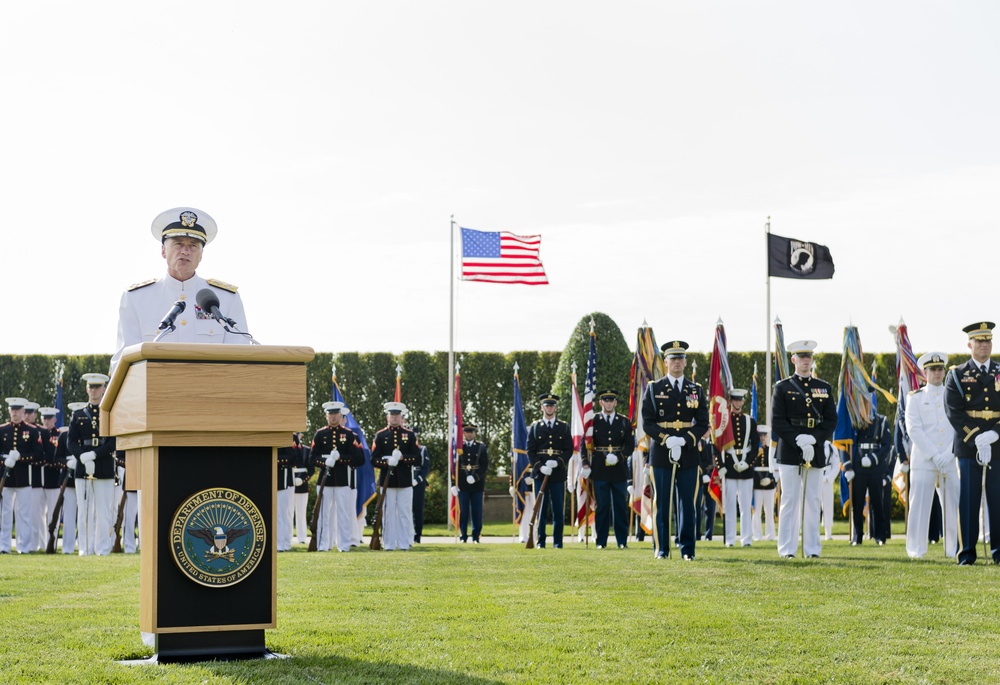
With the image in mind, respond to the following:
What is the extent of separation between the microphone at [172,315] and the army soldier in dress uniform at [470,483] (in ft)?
47.4

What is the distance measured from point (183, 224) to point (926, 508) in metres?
9.61

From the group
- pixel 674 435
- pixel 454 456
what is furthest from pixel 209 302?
pixel 454 456

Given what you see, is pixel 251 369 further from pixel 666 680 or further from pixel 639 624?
pixel 639 624

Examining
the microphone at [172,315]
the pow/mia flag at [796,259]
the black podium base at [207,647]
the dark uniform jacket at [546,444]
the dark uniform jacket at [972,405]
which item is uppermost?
the pow/mia flag at [796,259]

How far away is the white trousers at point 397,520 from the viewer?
17.2m

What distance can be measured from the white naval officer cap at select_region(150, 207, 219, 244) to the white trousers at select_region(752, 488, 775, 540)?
15.8 m

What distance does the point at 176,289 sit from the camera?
245 inches

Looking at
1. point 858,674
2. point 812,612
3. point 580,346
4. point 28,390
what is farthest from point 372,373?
point 858,674

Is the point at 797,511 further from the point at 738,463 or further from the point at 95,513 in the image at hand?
the point at 95,513

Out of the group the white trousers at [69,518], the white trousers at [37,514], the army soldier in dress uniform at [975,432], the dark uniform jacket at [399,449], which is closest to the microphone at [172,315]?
the army soldier in dress uniform at [975,432]

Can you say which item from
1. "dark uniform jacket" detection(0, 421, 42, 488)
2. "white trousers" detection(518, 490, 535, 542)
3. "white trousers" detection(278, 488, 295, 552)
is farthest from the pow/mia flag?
"dark uniform jacket" detection(0, 421, 42, 488)

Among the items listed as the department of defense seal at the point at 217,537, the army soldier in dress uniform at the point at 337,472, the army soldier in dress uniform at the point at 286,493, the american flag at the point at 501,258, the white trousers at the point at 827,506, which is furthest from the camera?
the american flag at the point at 501,258

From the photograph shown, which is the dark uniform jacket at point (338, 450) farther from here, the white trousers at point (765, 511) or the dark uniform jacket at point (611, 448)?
the white trousers at point (765, 511)

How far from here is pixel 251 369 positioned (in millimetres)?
5375
